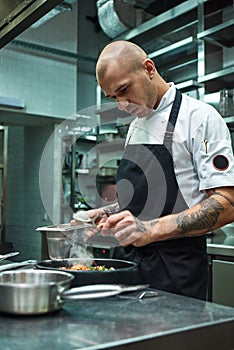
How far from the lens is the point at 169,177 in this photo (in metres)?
1.41

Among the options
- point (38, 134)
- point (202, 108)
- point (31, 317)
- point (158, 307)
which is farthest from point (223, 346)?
point (38, 134)

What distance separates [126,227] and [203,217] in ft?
0.79

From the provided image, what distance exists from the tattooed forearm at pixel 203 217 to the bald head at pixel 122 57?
0.50m

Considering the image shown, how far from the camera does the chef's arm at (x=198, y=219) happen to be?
4.05 ft

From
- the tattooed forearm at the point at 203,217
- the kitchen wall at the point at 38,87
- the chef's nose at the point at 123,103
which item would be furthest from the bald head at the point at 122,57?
the kitchen wall at the point at 38,87

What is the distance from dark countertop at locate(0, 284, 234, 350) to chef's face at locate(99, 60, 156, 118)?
725mm

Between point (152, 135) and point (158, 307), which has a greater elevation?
point (152, 135)

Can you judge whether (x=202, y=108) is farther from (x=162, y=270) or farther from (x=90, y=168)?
(x=90, y=168)

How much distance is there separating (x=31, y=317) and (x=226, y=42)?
11.1 ft

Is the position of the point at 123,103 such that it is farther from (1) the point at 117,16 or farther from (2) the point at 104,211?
(1) the point at 117,16

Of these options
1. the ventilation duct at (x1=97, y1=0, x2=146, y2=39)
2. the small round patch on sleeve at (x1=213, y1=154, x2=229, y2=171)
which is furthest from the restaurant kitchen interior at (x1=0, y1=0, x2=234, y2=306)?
the small round patch on sleeve at (x1=213, y1=154, x2=229, y2=171)

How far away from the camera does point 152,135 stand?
1.51 m

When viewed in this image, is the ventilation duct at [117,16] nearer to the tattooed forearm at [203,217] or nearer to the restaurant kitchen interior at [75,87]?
the restaurant kitchen interior at [75,87]

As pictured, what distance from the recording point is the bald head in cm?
139
